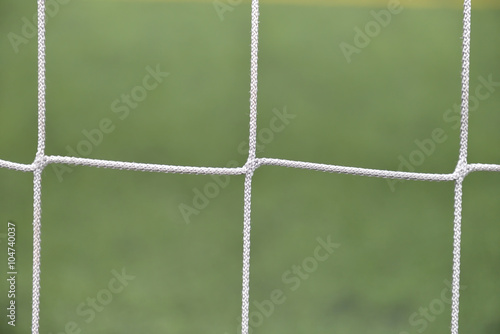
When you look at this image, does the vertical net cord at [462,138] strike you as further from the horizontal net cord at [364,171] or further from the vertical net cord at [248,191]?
the vertical net cord at [248,191]

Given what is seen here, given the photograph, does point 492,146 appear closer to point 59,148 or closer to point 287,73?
point 287,73

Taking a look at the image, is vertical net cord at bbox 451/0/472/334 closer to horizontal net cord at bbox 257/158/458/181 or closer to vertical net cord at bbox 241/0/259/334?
horizontal net cord at bbox 257/158/458/181

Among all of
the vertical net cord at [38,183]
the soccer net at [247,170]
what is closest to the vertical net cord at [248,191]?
the soccer net at [247,170]

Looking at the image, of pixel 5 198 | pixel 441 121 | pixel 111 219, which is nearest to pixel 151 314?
pixel 111 219

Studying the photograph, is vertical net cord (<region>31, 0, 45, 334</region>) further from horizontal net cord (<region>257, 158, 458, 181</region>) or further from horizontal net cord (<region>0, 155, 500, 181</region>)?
horizontal net cord (<region>257, 158, 458, 181</region>)

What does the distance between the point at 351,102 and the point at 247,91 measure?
1.20ft

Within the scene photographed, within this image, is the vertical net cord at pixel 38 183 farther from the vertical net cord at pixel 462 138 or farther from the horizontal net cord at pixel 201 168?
the vertical net cord at pixel 462 138

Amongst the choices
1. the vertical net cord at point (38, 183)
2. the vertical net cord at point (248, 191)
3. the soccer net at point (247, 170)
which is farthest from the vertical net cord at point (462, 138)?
the vertical net cord at point (38, 183)

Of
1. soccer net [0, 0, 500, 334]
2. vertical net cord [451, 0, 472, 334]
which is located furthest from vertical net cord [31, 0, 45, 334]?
vertical net cord [451, 0, 472, 334]

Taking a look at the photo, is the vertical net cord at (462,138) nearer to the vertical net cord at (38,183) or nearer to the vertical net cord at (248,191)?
the vertical net cord at (248,191)

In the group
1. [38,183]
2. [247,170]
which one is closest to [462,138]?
[247,170]

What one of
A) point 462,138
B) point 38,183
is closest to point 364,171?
point 462,138

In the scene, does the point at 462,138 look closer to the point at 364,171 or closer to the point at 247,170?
the point at 364,171

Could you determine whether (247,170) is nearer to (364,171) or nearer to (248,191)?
(248,191)
